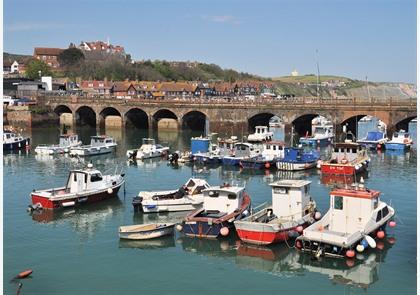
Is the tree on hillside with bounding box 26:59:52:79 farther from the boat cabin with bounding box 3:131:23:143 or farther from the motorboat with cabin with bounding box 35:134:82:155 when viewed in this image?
the motorboat with cabin with bounding box 35:134:82:155

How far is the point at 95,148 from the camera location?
66750mm

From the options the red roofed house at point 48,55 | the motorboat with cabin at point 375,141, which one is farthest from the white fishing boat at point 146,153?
the red roofed house at point 48,55

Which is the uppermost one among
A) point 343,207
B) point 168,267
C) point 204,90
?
point 204,90

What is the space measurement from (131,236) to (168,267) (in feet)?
14.6

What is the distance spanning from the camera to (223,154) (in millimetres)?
60469

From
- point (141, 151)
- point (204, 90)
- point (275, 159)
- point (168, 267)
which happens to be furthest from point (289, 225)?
point (204, 90)

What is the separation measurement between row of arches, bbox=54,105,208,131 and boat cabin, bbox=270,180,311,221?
218 ft

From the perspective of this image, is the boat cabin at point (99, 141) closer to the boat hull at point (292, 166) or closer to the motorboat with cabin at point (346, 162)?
the boat hull at point (292, 166)

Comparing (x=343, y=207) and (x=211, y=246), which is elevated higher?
(x=343, y=207)

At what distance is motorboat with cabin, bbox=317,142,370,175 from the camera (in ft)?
164

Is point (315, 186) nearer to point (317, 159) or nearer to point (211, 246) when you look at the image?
point (317, 159)

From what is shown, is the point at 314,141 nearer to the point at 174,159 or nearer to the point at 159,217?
the point at 174,159

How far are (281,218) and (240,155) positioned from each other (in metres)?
28.3

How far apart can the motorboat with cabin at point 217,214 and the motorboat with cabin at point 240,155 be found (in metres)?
23.7
